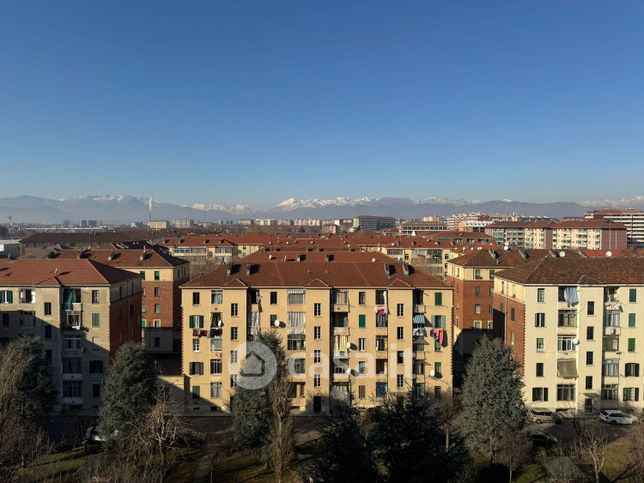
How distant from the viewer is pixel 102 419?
30281 mm

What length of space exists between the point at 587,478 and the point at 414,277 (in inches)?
671

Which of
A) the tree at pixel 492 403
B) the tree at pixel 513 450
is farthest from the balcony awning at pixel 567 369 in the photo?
the tree at pixel 513 450

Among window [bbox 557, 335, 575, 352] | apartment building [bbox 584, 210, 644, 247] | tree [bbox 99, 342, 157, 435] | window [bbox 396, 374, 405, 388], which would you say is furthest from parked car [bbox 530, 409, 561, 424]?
apartment building [bbox 584, 210, 644, 247]

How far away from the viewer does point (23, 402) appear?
2945 cm

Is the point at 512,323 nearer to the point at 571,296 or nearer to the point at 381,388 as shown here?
the point at 571,296

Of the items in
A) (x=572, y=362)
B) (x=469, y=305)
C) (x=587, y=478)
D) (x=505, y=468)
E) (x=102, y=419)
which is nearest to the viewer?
(x=587, y=478)

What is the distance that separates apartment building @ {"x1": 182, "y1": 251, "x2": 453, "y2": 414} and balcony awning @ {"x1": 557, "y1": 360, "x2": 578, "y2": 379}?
7880mm

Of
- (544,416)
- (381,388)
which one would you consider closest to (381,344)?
(381,388)

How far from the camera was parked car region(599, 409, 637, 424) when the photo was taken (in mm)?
34406

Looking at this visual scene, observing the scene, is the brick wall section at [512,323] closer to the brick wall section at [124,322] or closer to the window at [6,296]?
the brick wall section at [124,322]

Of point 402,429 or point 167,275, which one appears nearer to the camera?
point 402,429

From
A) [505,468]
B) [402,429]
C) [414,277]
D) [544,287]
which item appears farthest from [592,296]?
[402,429]

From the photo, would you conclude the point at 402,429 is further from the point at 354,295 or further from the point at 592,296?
the point at 592,296

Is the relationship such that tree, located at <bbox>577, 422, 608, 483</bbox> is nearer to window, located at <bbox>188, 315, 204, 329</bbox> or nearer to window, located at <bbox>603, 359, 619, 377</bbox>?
window, located at <bbox>603, 359, 619, 377</bbox>
